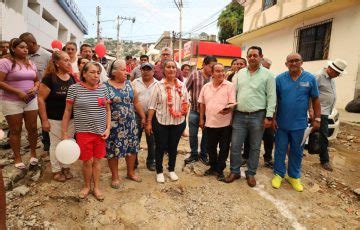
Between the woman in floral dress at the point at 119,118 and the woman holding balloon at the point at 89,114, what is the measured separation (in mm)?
136

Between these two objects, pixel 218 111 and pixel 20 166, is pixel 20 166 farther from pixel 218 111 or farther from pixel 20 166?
pixel 218 111

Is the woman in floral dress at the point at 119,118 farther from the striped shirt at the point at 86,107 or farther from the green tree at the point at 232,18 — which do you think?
the green tree at the point at 232,18

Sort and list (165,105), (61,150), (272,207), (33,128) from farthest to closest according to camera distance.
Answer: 1. (33,128)
2. (165,105)
3. (272,207)
4. (61,150)

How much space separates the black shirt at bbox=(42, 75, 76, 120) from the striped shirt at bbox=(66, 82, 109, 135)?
0.40m

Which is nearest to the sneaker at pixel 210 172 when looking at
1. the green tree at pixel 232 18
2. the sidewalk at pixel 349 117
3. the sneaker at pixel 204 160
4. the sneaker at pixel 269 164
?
the sneaker at pixel 204 160

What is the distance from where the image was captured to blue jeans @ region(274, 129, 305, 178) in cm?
364

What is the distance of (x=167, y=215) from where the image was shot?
2.95 metres

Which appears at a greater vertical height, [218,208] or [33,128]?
[33,128]

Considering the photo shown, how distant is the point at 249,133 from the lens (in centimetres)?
368

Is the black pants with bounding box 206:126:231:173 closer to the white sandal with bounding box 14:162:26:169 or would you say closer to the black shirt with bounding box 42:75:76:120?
the black shirt with bounding box 42:75:76:120

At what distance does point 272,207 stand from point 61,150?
2.67 metres

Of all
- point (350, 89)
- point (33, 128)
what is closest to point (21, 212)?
point (33, 128)

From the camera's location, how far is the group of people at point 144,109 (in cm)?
308

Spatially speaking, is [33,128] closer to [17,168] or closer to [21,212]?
[17,168]
